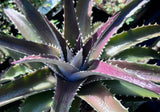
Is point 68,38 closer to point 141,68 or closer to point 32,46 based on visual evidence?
point 32,46

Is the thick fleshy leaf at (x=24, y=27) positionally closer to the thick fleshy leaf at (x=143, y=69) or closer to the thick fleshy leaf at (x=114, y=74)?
the thick fleshy leaf at (x=114, y=74)

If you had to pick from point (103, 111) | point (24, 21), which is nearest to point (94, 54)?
point (103, 111)

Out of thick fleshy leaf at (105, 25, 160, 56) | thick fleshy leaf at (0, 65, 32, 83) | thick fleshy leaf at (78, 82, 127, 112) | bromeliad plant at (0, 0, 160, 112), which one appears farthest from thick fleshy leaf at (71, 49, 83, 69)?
thick fleshy leaf at (0, 65, 32, 83)

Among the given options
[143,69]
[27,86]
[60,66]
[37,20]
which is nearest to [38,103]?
[27,86]

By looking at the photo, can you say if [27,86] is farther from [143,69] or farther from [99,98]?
[143,69]

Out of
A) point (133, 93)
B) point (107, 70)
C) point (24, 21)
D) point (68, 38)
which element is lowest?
point (133, 93)

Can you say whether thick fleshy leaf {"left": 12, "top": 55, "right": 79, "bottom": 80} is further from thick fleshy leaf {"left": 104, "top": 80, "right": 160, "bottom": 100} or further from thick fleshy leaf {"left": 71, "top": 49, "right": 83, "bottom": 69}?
thick fleshy leaf {"left": 104, "top": 80, "right": 160, "bottom": 100}
